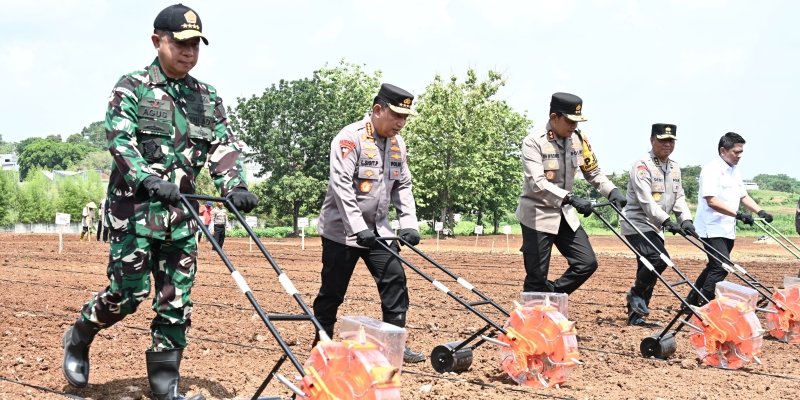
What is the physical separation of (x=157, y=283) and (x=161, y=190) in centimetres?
75

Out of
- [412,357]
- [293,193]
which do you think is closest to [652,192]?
[412,357]

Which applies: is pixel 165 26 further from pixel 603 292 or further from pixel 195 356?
pixel 603 292

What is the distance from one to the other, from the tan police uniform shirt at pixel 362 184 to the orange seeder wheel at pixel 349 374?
1.88 meters

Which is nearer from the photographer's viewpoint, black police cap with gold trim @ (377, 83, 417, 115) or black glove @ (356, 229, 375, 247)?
black glove @ (356, 229, 375, 247)

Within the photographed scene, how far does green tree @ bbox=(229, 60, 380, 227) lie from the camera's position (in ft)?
171

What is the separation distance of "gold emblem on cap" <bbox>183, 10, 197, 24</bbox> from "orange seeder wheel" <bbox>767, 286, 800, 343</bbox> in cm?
575

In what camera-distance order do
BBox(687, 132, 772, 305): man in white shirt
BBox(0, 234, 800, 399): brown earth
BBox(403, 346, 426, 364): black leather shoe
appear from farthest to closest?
BBox(687, 132, 772, 305): man in white shirt
BBox(403, 346, 426, 364): black leather shoe
BBox(0, 234, 800, 399): brown earth

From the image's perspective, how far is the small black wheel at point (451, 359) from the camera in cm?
539

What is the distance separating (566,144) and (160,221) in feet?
11.9

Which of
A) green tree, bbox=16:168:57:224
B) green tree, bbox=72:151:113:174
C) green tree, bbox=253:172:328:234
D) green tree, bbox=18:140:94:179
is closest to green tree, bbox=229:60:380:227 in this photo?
green tree, bbox=253:172:328:234

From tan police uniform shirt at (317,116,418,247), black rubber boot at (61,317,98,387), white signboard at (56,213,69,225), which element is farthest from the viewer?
white signboard at (56,213,69,225)

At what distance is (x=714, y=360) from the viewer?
595 cm

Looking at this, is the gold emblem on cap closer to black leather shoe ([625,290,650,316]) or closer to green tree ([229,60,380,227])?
black leather shoe ([625,290,650,316])

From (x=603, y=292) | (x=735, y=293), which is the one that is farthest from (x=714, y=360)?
(x=603, y=292)
